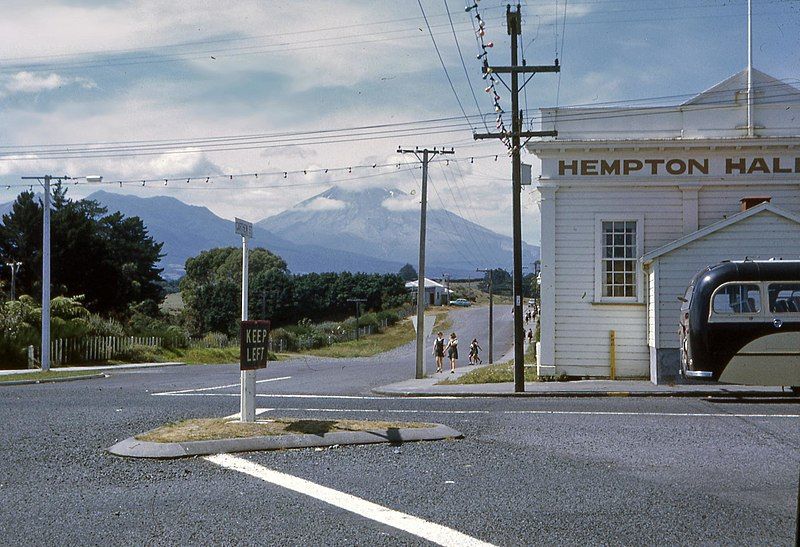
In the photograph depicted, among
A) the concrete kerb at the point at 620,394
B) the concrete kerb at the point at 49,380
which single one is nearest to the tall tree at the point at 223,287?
the concrete kerb at the point at 49,380

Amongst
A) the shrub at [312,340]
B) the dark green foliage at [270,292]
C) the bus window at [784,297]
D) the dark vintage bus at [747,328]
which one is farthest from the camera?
the dark green foliage at [270,292]

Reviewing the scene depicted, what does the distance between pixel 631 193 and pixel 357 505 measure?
737 inches

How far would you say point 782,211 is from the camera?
23000 mm

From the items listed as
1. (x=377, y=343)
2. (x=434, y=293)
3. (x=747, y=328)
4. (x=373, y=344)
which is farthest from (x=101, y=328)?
(x=434, y=293)

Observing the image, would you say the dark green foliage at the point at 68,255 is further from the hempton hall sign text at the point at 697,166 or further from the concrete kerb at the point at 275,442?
the concrete kerb at the point at 275,442

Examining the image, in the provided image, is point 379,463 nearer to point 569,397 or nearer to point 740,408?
point 740,408

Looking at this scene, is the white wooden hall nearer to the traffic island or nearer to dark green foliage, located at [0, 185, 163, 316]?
the traffic island

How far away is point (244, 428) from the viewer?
11812 mm

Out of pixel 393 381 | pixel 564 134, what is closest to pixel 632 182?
pixel 564 134

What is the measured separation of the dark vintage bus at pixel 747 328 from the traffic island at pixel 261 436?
173 inches

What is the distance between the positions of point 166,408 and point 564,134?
14309 millimetres

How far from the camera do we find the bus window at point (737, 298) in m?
7.21

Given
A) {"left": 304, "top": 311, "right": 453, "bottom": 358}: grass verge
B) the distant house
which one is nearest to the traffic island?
{"left": 304, "top": 311, "right": 453, "bottom": 358}: grass verge

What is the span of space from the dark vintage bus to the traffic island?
173 inches
